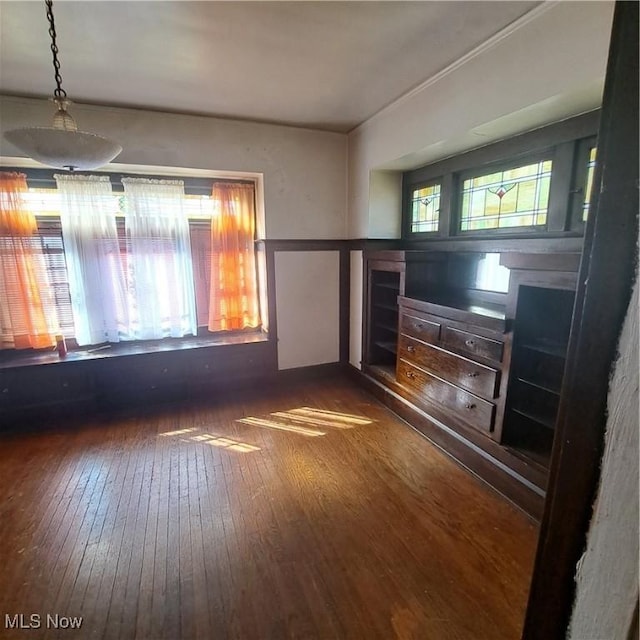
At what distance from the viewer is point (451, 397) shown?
2.46m

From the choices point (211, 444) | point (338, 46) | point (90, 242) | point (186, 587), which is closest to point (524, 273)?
point (338, 46)

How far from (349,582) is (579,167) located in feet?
8.12

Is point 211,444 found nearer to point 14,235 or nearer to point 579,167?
point 14,235

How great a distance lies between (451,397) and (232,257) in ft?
8.04

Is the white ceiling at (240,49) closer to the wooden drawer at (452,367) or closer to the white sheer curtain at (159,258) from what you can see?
the white sheer curtain at (159,258)

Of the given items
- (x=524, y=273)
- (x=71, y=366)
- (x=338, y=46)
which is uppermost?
(x=338, y=46)

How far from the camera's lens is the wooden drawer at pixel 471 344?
2.10 meters

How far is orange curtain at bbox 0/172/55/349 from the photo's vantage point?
2.91 metres

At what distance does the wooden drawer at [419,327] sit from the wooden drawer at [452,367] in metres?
0.05

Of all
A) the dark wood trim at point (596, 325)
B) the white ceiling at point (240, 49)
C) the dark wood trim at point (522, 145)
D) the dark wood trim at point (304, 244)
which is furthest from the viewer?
the dark wood trim at point (304, 244)

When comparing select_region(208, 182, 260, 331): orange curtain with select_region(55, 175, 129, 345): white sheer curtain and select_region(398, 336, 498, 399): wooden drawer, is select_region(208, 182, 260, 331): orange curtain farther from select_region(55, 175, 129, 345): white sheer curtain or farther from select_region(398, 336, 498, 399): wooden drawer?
select_region(398, 336, 498, 399): wooden drawer

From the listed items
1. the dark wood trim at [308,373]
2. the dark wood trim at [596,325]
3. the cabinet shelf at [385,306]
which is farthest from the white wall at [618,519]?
the dark wood trim at [308,373]

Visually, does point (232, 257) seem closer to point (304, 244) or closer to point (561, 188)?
point (304, 244)

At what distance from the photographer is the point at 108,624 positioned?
4.56ft
